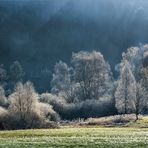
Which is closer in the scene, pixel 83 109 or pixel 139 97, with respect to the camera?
pixel 139 97

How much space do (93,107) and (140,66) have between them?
23.4 metres

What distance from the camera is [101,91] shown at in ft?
464

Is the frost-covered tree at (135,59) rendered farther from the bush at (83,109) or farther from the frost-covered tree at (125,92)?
the frost-covered tree at (125,92)

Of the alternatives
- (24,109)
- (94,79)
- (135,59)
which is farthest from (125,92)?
(135,59)

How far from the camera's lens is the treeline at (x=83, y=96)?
100125 mm

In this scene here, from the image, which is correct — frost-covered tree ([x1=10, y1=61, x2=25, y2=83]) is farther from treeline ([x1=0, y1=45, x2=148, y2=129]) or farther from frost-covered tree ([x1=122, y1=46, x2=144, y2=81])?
frost-covered tree ([x1=122, y1=46, x2=144, y2=81])

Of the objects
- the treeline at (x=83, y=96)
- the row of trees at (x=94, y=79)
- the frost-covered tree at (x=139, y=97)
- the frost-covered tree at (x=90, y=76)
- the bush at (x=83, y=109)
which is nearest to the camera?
the treeline at (x=83, y=96)

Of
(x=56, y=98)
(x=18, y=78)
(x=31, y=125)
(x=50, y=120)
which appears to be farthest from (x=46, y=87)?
(x=31, y=125)

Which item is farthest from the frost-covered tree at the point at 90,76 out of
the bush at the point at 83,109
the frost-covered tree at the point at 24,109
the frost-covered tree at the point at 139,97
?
the frost-covered tree at the point at 24,109

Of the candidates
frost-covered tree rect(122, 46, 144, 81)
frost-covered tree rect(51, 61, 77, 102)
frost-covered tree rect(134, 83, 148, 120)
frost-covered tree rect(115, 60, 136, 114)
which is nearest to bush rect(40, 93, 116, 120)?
frost-covered tree rect(115, 60, 136, 114)

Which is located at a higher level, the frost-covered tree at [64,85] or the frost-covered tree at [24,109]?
the frost-covered tree at [64,85]

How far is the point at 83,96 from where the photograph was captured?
138m

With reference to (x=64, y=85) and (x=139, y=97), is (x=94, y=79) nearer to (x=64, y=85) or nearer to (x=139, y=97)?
(x=64, y=85)

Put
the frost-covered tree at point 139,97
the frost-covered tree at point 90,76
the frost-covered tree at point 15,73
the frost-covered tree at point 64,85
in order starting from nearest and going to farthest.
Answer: the frost-covered tree at point 139,97, the frost-covered tree at point 64,85, the frost-covered tree at point 90,76, the frost-covered tree at point 15,73
